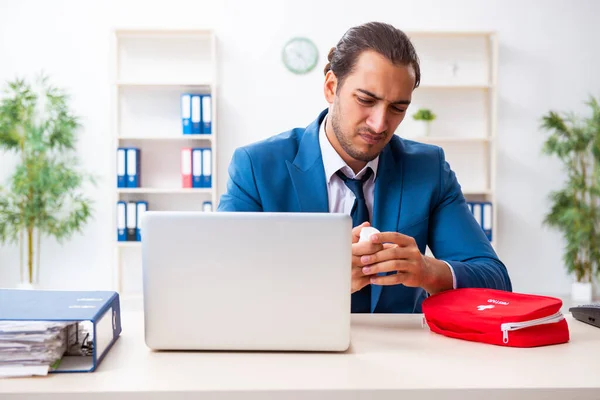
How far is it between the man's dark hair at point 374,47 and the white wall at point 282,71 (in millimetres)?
2955

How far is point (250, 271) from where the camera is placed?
3.38ft

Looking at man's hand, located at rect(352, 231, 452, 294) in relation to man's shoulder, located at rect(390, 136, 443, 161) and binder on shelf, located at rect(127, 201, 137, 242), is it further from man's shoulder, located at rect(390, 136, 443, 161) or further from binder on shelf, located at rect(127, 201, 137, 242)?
binder on shelf, located at rect(127, 201, 137, 242)

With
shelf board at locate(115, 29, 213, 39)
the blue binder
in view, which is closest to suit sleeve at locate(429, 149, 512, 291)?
the blue binder

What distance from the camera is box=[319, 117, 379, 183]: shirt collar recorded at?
1805mm

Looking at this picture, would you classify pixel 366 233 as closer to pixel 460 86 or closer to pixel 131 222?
pixel 131 222

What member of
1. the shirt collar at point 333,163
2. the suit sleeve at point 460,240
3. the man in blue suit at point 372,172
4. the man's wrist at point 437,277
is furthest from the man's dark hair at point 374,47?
the man's wrist at point 437,277

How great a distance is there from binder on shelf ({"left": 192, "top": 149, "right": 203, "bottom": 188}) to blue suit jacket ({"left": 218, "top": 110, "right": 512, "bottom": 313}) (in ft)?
8.71

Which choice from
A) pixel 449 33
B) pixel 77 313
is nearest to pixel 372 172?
pixel 77 313

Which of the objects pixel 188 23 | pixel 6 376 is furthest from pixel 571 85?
pixel 6 376

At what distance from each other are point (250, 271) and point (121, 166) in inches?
142

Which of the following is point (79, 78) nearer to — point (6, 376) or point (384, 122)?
point (384, 122)

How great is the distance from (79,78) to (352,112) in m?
3.44

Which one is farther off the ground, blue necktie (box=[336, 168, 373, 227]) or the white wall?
the white wall

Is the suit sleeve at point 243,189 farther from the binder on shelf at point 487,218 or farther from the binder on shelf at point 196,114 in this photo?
the binder on shelf at point 487,218
